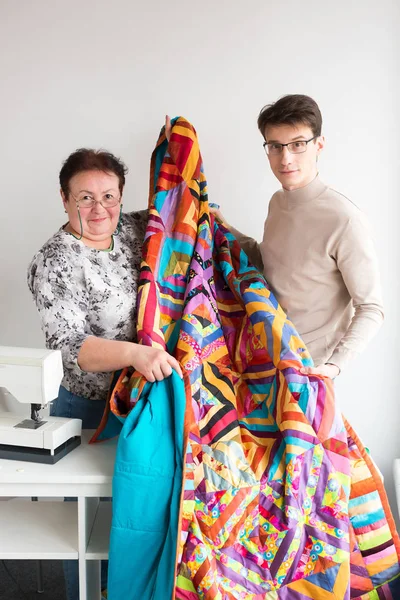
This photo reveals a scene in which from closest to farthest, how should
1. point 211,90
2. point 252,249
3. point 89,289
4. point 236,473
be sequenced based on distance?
1. point 236,473
2. point 89,289
3. point 252,249
4. point 211,90

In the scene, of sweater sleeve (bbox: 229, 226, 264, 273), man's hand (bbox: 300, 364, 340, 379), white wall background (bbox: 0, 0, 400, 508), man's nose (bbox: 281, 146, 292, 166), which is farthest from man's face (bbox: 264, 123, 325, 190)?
man's hand (bbox: 300, 364, 340, 379)

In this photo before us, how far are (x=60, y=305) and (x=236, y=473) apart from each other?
2.16ft

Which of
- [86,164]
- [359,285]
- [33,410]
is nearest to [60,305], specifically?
[33,410]

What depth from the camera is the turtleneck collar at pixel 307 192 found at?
1.88 m

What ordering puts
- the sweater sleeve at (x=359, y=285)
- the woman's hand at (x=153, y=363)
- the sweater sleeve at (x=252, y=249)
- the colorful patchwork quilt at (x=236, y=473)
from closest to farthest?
1. the colorful patchwork quilt at (x=236, y=473)
2. the woman's hand at (x=153, y=363)
3. the sweater sleeve at (x=359, y=285)
4. the sweater sleeve at (x=252, y=249)

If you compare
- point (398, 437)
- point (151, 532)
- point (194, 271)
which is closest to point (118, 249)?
point (194, 271)

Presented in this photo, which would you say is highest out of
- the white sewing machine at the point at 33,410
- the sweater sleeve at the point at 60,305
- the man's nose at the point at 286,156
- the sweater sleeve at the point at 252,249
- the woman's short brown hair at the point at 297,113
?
the woman's short brown hair at the point at 297,113

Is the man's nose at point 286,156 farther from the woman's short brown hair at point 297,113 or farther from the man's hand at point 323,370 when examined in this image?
the man's hand at point 323,370

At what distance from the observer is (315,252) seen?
1850 mm

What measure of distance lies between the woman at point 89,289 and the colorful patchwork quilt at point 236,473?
82 mm

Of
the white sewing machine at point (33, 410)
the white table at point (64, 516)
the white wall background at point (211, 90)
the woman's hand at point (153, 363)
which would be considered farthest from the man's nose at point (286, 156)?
the white table at point (64, 516)

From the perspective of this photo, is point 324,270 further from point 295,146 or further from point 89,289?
point 89,289

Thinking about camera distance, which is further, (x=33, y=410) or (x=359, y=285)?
(x=359, y=285)

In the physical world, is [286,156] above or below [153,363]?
above
